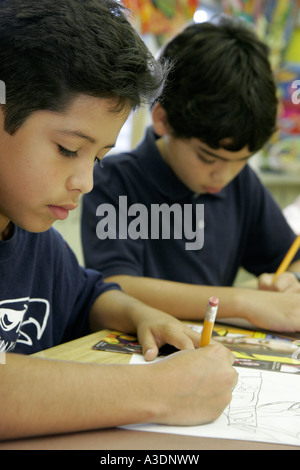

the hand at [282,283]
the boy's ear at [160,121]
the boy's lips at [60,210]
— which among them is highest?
the boy's ear at [160,121]

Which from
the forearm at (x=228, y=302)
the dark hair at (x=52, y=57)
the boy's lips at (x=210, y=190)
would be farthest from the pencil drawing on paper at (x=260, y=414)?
the boy's lips at (x=210, y=190)

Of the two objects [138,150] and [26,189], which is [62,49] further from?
[138,150]

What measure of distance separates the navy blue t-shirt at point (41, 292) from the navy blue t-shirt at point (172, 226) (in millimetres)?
145

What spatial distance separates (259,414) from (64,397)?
20 centimetres

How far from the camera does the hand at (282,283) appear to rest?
1.00 m

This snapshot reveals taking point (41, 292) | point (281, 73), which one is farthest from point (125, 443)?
point (281, 73)

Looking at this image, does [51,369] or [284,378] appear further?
[284,378]

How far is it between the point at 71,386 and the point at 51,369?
25 millimetres

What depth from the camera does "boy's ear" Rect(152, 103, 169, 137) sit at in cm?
114

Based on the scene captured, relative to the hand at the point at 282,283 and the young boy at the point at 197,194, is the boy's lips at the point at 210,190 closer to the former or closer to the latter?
the young boy at the point at 197,194

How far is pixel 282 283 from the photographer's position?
1.00 meters

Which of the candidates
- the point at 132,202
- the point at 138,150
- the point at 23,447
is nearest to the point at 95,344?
the point at 23,447

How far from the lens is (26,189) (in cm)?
63

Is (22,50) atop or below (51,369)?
atop
